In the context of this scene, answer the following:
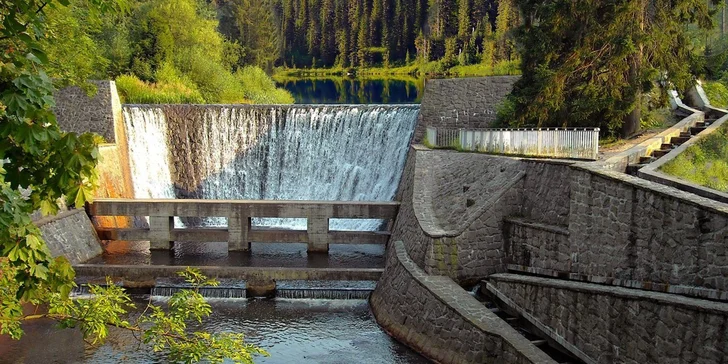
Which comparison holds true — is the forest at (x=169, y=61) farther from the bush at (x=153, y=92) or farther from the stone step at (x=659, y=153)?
the stone step at (x=659, y=153)

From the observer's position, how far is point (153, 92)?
3362 cm

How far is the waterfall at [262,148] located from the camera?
27531 millimetres

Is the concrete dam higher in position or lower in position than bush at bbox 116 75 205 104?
lower

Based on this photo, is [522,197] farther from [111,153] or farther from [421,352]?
[111,153]

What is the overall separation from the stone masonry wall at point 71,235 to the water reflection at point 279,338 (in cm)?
410

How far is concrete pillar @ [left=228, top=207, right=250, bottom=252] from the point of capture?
882 inches

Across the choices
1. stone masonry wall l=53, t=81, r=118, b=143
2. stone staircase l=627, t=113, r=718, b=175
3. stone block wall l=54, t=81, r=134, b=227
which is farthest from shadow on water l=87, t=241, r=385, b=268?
stone staircase l=627, t=113, r=718, b=175

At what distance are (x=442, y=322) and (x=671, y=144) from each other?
806 cm

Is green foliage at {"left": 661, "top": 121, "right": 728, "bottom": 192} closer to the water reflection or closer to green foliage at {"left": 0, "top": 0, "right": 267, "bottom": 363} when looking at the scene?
the water reflection

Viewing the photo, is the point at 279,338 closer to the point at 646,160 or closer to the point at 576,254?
the point at 576,254

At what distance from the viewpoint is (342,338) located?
1570 centimetres

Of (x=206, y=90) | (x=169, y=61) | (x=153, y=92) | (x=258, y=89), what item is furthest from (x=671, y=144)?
(x=258, y=89)

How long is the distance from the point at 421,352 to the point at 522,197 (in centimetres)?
431

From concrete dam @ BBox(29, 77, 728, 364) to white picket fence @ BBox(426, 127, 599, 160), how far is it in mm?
665
